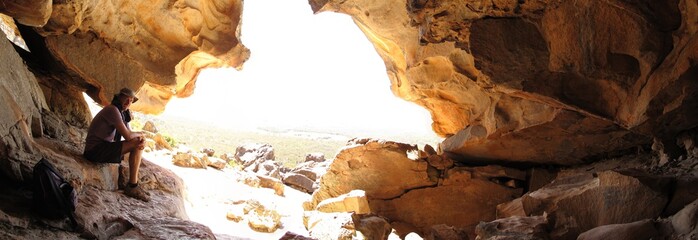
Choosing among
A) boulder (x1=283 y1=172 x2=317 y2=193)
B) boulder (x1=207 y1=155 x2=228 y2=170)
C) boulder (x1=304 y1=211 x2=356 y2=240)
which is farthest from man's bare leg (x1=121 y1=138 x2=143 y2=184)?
boulder (x1=283 y1=172 x2=317 y2=193)

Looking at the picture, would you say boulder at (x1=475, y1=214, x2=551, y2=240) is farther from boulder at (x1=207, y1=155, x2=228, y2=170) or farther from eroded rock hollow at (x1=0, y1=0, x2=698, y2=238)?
boulder at (x1=207, y1=155, x2=228, y2=170)

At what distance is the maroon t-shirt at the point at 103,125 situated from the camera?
6.02 metres

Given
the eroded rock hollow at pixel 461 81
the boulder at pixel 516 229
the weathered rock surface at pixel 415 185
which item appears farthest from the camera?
the weathered rock surface at pixel 415 185

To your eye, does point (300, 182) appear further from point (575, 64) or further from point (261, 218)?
point (575, 64)

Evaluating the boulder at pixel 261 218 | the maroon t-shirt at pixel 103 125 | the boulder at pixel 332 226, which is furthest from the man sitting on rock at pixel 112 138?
the boulder at pixel 332 226

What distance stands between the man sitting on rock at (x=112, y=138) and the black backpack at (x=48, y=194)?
200 cm

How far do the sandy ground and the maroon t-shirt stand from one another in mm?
2943

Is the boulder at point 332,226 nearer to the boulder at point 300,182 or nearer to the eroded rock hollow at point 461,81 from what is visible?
the eroded rock hollow at point 461,81

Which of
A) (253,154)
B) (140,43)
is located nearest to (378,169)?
(140,43)

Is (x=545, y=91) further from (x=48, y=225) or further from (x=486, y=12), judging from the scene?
(x=48, y=225)

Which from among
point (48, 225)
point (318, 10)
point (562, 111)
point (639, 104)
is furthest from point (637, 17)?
point (318, 10)

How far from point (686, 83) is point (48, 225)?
233 inches

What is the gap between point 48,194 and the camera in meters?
4.03

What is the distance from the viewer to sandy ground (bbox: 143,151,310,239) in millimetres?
9484
